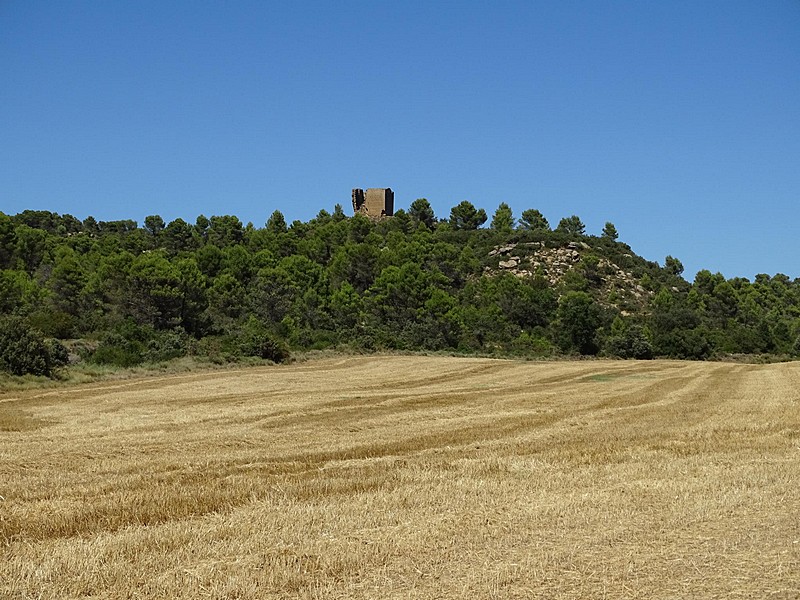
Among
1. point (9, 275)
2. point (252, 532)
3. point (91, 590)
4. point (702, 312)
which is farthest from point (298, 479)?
point (702, 312)

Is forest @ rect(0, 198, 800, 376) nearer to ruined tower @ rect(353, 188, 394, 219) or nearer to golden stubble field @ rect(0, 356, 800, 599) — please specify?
golden stubble field @ rect(0, 356, 800, 599)

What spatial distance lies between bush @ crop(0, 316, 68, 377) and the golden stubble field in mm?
14256

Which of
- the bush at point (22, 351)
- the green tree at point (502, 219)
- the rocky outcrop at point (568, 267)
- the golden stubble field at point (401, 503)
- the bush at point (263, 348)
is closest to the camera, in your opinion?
the golden stubble field at point (401, 503)

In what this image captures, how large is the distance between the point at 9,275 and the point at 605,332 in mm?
60561

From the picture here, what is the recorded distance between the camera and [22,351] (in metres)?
35.4

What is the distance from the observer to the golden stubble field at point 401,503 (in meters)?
7.17

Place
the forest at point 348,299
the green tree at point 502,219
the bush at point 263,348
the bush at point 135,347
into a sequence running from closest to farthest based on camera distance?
the bush at point 135,347 → the bush at point 263,348 → the forest at point 348,299 → the green tree at point 502,219

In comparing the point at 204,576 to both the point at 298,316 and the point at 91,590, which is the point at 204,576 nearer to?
the point at 91,590

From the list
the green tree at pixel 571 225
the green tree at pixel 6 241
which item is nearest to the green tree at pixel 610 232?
the green tree at pixel 571 225

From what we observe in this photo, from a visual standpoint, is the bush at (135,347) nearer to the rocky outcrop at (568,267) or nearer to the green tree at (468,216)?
the rocky outcrop at (568,267)

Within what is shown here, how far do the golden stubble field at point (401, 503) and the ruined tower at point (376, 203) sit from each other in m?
157

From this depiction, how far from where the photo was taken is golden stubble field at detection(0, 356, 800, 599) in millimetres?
7172

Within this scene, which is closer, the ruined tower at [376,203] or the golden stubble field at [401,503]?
the golden stubble field at [401,503]

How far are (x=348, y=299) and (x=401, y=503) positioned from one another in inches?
2878
